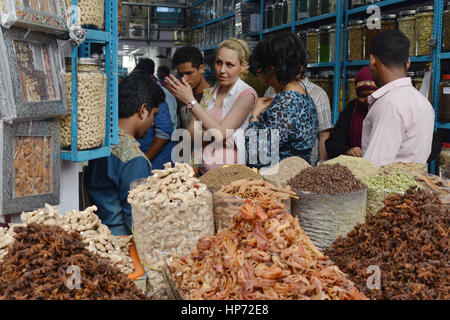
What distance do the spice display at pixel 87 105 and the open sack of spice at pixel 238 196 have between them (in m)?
→ 0.50

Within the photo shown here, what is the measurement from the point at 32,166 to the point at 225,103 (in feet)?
4.58

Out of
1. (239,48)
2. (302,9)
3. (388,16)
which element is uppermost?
(302,9)

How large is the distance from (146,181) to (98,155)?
0.99ft

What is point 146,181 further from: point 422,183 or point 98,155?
point 422,183

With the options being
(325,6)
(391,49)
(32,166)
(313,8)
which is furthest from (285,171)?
(313,8)

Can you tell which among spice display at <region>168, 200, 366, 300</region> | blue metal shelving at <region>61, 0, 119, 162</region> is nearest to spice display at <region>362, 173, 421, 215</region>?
spice display at <region>168, 200, 366, 300</region>

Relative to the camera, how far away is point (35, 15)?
50.1 inches

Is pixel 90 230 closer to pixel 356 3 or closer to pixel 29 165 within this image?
pixel 29 165

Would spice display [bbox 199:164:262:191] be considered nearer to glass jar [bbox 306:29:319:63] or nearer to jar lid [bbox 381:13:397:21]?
jar lid [bbox 381:13:397:21]

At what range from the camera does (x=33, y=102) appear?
131 cm

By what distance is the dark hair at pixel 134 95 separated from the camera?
2.07 metres

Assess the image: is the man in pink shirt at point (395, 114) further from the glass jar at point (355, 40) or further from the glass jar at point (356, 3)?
the glass jar at point (356, 3)

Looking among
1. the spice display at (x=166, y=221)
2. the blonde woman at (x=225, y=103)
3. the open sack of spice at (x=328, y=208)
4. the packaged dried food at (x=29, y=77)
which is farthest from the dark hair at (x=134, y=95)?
the open sack of spice at (x=328, y=208)
